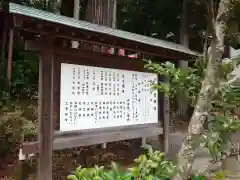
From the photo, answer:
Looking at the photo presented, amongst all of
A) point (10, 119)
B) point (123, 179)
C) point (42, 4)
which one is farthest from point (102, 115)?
point (42, 4)

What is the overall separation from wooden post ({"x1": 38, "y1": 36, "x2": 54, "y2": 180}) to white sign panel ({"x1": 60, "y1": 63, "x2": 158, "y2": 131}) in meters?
0.24

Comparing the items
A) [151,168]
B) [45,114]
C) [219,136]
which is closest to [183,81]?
[219,136]

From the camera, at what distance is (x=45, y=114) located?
4.45 m

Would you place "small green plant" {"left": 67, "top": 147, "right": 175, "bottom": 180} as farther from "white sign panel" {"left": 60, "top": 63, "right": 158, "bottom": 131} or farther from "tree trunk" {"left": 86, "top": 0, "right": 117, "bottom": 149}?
"tree trunk" {"left": 86, "top": 0, "right": 117, "bottom": 149}

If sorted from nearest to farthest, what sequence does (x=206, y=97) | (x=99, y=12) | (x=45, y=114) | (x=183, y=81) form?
(x=206, y=97), (x=183, y=81), (x=45, y=114), (x=99, y=12)

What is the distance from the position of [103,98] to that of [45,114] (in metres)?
1.22

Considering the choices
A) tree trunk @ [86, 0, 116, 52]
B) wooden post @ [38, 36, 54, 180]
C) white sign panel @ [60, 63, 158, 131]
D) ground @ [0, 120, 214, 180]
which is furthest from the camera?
tree trunk @ [86, 0, 116, 52]

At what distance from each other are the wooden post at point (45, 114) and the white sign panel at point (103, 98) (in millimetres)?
236

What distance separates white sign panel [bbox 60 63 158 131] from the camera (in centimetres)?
475

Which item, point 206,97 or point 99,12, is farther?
point 99,12

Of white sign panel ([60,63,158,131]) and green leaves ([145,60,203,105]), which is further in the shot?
white sign panel ([60,63,158,131])

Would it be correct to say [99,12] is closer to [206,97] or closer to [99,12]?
[99,12]

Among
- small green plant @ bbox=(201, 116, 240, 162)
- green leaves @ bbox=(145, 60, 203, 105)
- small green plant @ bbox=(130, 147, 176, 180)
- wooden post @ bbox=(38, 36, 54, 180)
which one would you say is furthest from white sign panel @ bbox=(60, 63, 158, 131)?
small green plant @ bbox=(201, 116, 240, 162)

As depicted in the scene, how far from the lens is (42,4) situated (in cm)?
1346
